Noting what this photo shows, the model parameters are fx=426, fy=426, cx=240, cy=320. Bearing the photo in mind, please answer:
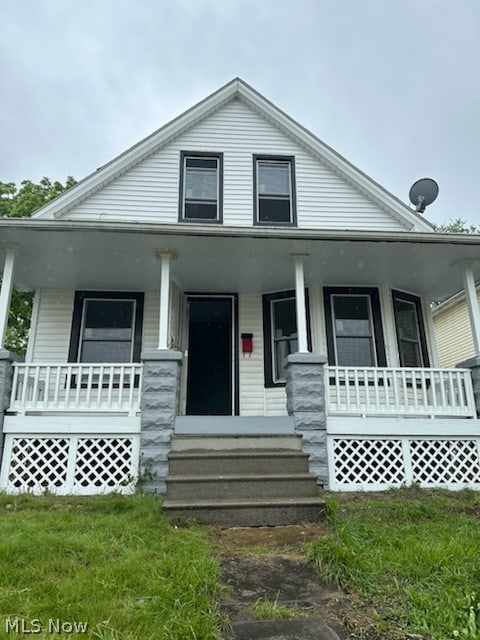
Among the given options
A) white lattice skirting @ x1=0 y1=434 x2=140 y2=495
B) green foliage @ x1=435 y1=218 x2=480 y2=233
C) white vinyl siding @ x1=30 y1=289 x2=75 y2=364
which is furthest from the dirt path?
green foliage @ x1=435 y1=218 x2=480 y2=233

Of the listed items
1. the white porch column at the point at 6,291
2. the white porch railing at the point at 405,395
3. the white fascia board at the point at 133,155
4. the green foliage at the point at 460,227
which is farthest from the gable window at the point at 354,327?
the green foliage at the point at 460,227

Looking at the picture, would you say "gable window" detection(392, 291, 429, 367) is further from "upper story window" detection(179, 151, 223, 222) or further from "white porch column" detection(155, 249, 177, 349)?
"white porch column" detection(155, 249, 177, 349)

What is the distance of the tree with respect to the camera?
13.0 metres

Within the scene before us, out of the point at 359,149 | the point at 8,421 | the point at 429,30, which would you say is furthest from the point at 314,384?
the point at 359,149

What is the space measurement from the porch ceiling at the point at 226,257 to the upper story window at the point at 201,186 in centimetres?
140

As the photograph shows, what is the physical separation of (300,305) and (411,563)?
3719mm

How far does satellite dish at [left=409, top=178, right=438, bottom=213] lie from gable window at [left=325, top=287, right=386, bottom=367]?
10.3 feet

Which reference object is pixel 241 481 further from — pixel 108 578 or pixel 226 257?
pixel 226 257

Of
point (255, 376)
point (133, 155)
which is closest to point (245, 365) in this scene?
point (255, 376)

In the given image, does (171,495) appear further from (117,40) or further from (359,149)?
(359,149)

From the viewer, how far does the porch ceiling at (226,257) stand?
565cm

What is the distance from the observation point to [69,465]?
207 inches

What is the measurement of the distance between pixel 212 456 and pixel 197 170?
5457 millimetres

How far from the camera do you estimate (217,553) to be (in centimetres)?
310
